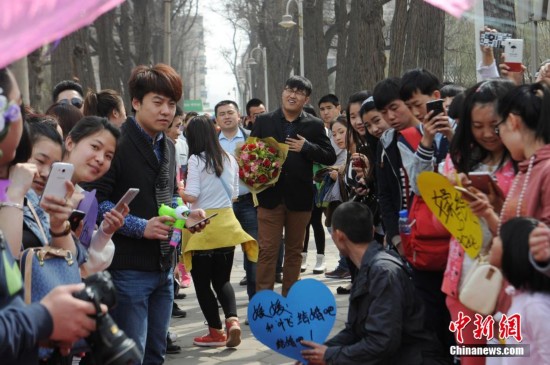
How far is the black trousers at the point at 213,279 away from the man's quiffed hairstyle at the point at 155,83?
89.2 inches

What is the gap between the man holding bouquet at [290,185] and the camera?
7.46m

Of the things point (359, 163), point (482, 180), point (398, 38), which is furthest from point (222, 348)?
point (398, 38)

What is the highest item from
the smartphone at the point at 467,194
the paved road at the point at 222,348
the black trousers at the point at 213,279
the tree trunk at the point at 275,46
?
the tree trunk at the point at 275,46

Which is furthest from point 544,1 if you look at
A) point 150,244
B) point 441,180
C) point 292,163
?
point 150,244

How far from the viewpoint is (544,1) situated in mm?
7152

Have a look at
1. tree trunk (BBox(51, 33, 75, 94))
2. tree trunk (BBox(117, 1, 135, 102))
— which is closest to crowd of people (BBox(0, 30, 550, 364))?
tree trunk (BBox(51, 33, 75, 94))

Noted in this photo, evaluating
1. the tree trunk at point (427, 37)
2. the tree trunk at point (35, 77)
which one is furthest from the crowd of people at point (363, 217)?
the tree trunk at point (35, 77)

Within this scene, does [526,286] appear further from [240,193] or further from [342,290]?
[342,290]

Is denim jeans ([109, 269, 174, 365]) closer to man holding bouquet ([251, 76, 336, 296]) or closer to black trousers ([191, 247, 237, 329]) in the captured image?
black trousers ([191, 247, 237, 329])

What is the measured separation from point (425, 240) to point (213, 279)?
2.73 meters

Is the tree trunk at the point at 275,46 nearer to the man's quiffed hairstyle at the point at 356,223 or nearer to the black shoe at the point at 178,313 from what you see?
the black shoe at the point at 178,313

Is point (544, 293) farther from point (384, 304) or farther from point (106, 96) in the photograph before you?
point (106, 96)

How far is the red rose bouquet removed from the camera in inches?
293

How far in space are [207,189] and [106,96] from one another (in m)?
1.15
